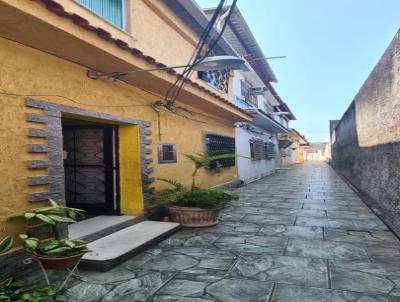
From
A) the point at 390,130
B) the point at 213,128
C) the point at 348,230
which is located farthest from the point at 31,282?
the point at 213,128

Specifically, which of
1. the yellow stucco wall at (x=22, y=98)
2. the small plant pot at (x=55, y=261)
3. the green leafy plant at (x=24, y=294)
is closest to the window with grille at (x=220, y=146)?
the yellow stucco wall at (x=22, y=98)

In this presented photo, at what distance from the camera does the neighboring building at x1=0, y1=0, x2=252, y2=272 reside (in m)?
3.80

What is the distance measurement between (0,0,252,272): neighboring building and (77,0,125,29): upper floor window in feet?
0.09

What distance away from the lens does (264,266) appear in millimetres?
3967

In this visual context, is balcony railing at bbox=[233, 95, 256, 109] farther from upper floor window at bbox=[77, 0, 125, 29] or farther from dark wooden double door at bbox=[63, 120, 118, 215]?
dark wooden double door at bbox=[63, 120, 118, 215]

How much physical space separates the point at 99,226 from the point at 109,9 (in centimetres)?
404

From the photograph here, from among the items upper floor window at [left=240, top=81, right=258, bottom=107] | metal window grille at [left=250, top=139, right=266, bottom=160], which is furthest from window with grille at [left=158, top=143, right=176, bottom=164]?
upper floor window at [left=240, top=81, right=258, bottom=107]

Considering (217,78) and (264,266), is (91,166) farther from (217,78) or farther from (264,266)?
(217,78)

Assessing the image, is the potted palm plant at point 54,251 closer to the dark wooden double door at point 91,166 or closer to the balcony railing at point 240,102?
the dark wooden double door at point 91,166

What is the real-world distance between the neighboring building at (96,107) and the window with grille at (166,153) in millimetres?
25

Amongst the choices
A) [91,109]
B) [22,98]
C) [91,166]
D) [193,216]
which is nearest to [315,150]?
[193,216]

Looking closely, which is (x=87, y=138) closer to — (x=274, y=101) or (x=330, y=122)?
(x=274, y=101)

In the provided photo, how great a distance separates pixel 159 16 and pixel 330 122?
3050 centimetres

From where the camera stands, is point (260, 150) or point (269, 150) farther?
point (269, 150)
